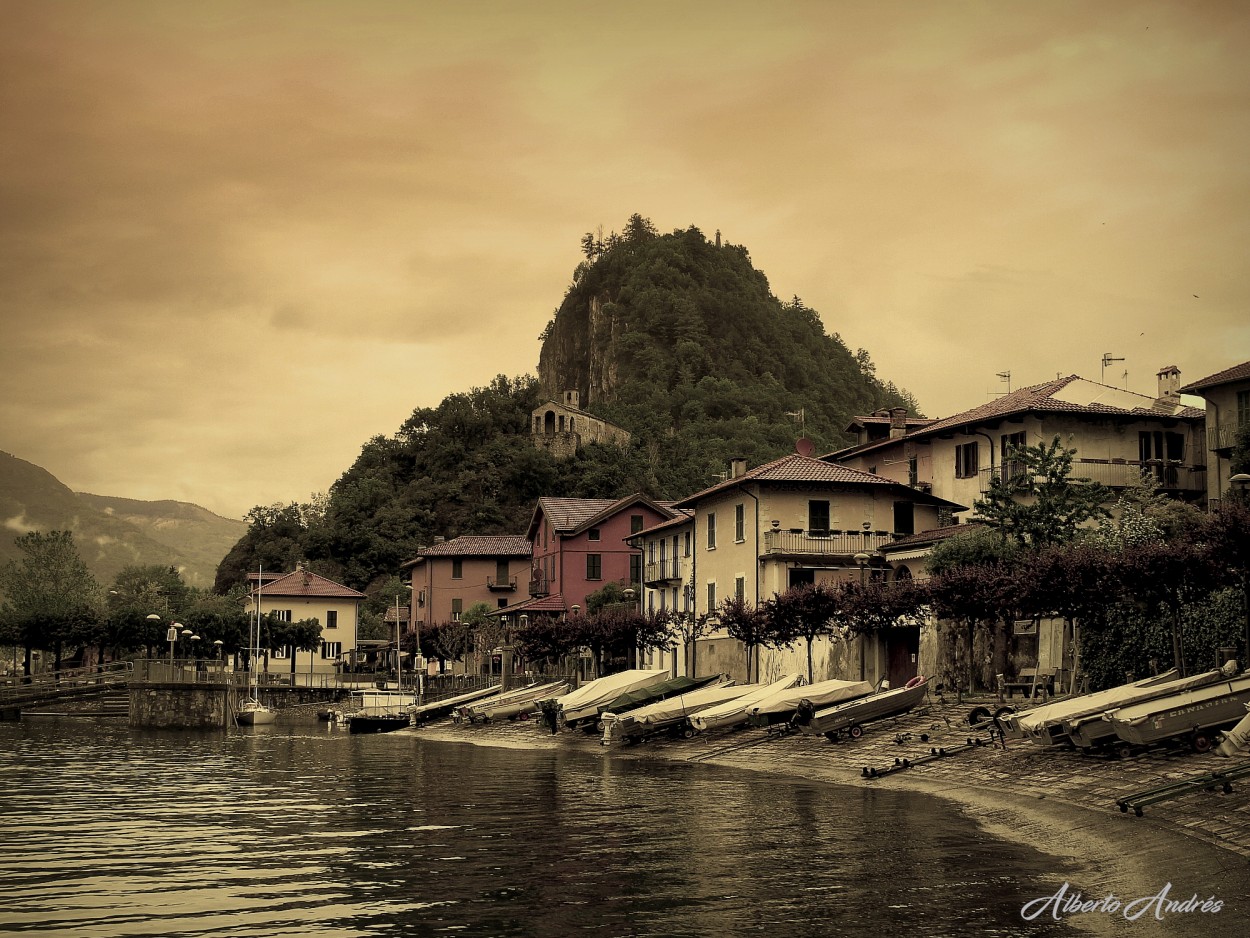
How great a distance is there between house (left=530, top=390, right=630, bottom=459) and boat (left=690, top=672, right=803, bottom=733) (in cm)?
11063

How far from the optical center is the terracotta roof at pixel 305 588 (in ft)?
370

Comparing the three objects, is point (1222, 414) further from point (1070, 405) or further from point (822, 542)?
point (822, 542)

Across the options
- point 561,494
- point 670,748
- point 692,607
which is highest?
point 561,494

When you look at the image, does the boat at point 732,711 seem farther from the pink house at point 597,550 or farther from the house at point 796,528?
the pink house at point 597,550

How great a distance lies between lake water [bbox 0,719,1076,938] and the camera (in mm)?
16172

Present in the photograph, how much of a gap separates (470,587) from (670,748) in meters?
65.8

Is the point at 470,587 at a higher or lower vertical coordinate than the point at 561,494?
lower

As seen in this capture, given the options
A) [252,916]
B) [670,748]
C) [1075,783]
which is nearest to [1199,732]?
[1075,783]

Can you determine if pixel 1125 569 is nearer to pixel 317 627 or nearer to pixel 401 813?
pixel 401 813

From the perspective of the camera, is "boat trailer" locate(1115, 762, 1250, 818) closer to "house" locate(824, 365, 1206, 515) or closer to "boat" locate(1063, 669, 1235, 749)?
"boat" locate(1063, 669, 1235, 749)

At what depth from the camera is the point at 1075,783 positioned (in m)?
→ 27.9
